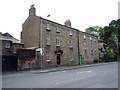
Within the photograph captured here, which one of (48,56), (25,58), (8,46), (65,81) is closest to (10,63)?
(25,58)

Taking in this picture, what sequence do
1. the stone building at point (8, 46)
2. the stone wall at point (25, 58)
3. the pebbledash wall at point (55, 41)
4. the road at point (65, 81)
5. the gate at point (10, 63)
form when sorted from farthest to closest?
the stone building at point (8, 46)
the pebbledash wall at point (55, 41)
the gate at point (10, 63)
the stone wall at point (25, 58)
the road at point (65, 81)

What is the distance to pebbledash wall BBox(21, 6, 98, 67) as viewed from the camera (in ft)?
69.9

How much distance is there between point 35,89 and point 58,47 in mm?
17205

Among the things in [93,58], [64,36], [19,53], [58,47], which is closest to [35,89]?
[19,53]

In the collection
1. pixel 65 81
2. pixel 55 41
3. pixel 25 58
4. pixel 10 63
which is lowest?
pixel 65 81

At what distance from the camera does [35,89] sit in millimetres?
6680

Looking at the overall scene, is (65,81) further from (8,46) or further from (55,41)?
(8,46)

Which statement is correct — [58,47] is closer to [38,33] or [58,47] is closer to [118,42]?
[38,33]

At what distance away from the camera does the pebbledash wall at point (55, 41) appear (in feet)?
69.9

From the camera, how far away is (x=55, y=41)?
23281 millimetres

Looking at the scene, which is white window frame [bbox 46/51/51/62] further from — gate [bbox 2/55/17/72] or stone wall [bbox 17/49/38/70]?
gate [bbox 2/55/17/72]

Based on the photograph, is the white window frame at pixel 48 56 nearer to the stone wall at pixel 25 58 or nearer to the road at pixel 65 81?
the stone wall at pixel 25 58

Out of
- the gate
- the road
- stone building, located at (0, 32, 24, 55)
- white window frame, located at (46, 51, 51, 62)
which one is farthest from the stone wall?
stone building, located at (0, 32, 24, 55)

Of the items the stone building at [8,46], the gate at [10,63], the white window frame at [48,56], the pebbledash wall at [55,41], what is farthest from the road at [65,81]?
the stone building at [8,46]
